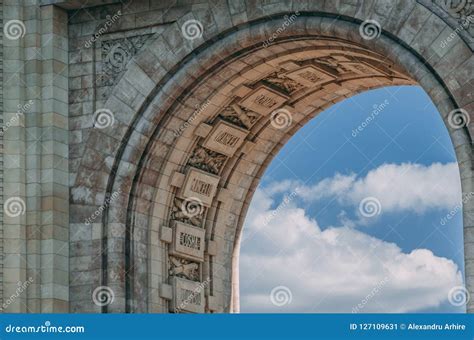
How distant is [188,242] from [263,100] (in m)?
2.84

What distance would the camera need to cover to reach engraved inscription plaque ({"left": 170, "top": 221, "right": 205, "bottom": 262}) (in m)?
30.1

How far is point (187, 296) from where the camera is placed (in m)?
30.0

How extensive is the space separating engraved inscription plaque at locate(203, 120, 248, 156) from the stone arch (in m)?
0.04

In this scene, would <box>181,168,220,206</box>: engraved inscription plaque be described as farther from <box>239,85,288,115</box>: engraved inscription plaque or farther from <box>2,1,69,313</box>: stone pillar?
<box>2,1,69,313</box>: stone pillar

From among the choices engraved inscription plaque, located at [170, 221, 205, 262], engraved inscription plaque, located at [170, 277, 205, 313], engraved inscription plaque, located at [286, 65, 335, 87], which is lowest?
engraved inscription plaque, located at [170, 277, 205, 313]

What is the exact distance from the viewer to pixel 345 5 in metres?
27.6

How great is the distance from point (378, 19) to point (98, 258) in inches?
245

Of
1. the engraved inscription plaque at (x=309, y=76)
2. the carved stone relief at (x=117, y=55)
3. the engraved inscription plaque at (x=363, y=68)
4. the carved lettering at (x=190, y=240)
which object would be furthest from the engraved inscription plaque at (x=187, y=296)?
the engraved inscription plaque at (x=363, y=68)

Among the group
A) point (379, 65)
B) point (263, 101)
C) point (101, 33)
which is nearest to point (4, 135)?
point (101, 33)

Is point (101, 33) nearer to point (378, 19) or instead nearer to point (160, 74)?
point (160, 74)

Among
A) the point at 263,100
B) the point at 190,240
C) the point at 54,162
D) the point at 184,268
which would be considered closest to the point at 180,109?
the point at 263,100

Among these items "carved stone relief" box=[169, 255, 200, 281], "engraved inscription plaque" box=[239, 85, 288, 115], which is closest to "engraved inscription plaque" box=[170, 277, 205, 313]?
"carved stone relief" box=[169, 255, 200, 281]

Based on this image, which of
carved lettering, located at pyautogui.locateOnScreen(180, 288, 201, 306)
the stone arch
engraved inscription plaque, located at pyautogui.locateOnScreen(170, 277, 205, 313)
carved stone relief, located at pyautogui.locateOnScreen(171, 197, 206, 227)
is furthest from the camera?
carved stone relief, located at pyautogui.locateOnScreen(171, 197, 206, 227)

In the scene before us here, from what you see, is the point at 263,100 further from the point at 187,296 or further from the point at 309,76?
the point at 187,296
